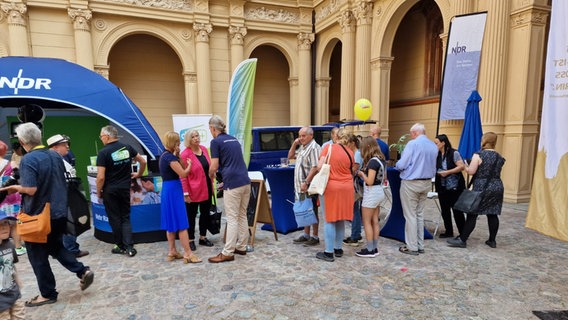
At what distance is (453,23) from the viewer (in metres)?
7.44

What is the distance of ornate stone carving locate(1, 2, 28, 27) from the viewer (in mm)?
10516

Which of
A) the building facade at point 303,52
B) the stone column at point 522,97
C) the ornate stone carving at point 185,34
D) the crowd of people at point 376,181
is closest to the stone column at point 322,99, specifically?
the building facade at point 303,52

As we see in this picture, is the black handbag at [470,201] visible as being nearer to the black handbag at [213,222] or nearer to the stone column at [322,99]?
the black handbag at [213,222]

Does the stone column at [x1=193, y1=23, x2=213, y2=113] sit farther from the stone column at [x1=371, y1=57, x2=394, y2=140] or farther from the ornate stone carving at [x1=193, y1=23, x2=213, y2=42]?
the stone column at [x1=371, y1=57, x2=394, y2=140]

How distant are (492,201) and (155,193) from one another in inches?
193

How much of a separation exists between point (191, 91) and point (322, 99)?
19.9ft

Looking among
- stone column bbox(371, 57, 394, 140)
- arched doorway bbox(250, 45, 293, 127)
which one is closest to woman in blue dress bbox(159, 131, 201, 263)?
stone column bbox(371, 57, 394, 140)

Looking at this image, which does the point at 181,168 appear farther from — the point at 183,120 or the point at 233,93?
the point at 183,120

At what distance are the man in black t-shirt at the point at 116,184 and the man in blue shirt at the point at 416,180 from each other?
368 centimetres

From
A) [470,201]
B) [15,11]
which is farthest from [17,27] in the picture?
[470,201]

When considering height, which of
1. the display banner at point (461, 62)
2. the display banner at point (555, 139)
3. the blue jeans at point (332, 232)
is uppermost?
the display banner at point (461, 62)

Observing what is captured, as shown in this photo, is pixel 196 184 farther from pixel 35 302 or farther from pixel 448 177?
pixel 448 177

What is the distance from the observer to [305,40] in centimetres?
1482

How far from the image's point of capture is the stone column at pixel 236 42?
13632 millimetres
